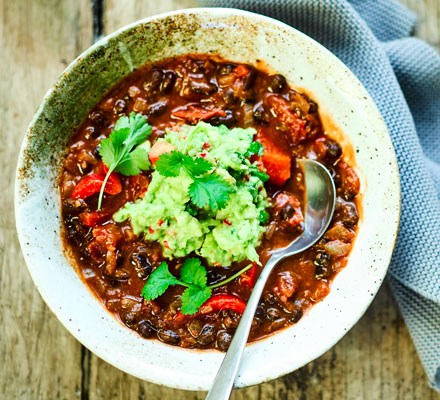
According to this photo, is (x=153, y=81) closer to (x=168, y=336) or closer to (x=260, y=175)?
(x=260, y=175)

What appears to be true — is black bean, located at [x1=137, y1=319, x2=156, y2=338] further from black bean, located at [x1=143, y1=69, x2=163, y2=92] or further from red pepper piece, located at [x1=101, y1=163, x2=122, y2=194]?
black bean, located at [x1=143, y1=69, x2=163, y2=92]

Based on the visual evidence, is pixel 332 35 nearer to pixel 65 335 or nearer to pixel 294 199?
pixel 294 199

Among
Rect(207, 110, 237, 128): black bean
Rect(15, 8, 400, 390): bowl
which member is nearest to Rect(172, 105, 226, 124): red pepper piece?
Rect(207, 110, 237, 128): black bean

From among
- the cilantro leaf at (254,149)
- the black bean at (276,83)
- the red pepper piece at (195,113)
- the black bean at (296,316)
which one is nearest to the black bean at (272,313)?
the black bean at (296,316)

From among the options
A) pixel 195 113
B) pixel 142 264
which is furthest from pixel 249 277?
pixel 195 113

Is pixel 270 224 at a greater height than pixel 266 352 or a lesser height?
greater

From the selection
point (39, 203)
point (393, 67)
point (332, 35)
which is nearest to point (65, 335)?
point (39, 203)
